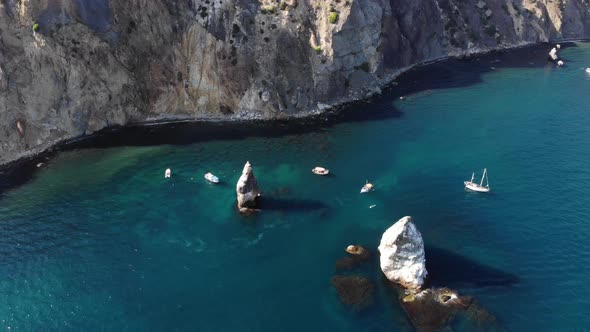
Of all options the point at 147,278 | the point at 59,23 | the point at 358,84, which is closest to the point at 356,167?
the point at 358,84

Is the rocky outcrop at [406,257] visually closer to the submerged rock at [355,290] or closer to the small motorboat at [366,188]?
the submerged rock at [355,290]

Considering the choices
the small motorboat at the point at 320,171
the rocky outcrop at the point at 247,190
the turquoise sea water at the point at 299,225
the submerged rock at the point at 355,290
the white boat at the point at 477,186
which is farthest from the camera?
the small motorboat at the point at 320,171

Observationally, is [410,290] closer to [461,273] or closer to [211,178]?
[461,273]

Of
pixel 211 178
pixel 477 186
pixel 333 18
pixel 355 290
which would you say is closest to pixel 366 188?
pixel 477 186

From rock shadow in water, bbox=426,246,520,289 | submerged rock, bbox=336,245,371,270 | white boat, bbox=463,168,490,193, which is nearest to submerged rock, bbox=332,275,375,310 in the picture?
submerged rock, bbox=336,245,371,270

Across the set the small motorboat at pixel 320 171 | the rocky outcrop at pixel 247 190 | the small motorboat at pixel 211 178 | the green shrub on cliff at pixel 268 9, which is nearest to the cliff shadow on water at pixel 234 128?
the rocky outcrop at pixel 247 190

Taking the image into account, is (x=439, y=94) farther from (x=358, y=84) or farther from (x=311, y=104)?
(x=311, y=104)
